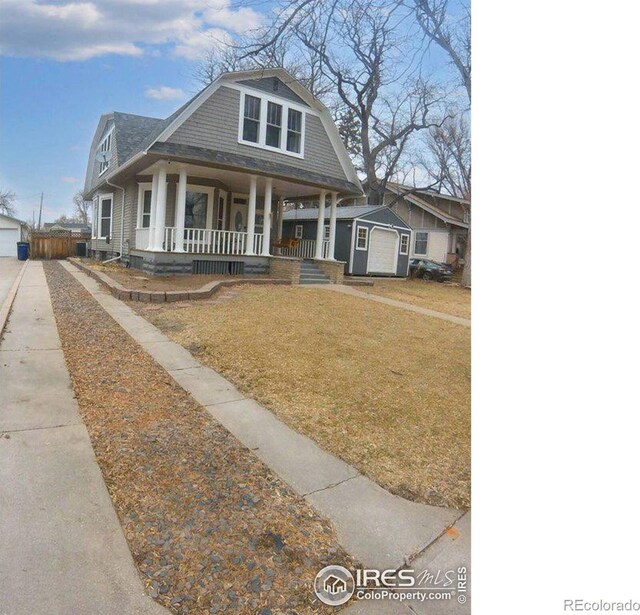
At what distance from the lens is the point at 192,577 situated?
74.4 inches

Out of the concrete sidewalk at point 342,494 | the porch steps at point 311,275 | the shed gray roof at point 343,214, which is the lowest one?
the concrete sidewalk at point 342,494

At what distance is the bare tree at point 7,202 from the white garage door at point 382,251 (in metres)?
47.7

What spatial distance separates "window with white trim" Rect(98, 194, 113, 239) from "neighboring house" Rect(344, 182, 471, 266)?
16759mm

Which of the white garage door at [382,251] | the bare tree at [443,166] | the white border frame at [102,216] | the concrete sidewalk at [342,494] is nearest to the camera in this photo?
the concrete sidewalk at [342,494]

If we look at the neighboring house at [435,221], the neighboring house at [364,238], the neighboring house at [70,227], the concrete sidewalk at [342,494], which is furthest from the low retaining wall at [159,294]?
the neighboring house at [70,227]

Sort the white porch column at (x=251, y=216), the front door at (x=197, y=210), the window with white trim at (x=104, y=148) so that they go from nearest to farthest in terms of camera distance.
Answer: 1. the white porch column at (x=251, y=216)
2. the front door at (x=197, y=210)
3. the window with white trim at (x=104, y=148)

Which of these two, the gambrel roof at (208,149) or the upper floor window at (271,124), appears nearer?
the gambrel roof at (208,149)

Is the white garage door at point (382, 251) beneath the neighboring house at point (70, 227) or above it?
beneath

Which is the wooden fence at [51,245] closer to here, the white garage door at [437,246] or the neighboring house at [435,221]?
the neighboring house at [435,221]

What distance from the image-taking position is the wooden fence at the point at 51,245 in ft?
67.4

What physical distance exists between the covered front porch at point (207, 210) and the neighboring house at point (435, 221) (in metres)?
12.6

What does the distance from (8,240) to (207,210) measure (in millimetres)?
19924

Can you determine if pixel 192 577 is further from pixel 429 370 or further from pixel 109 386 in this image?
pixel 429 370

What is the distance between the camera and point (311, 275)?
14.4 m
